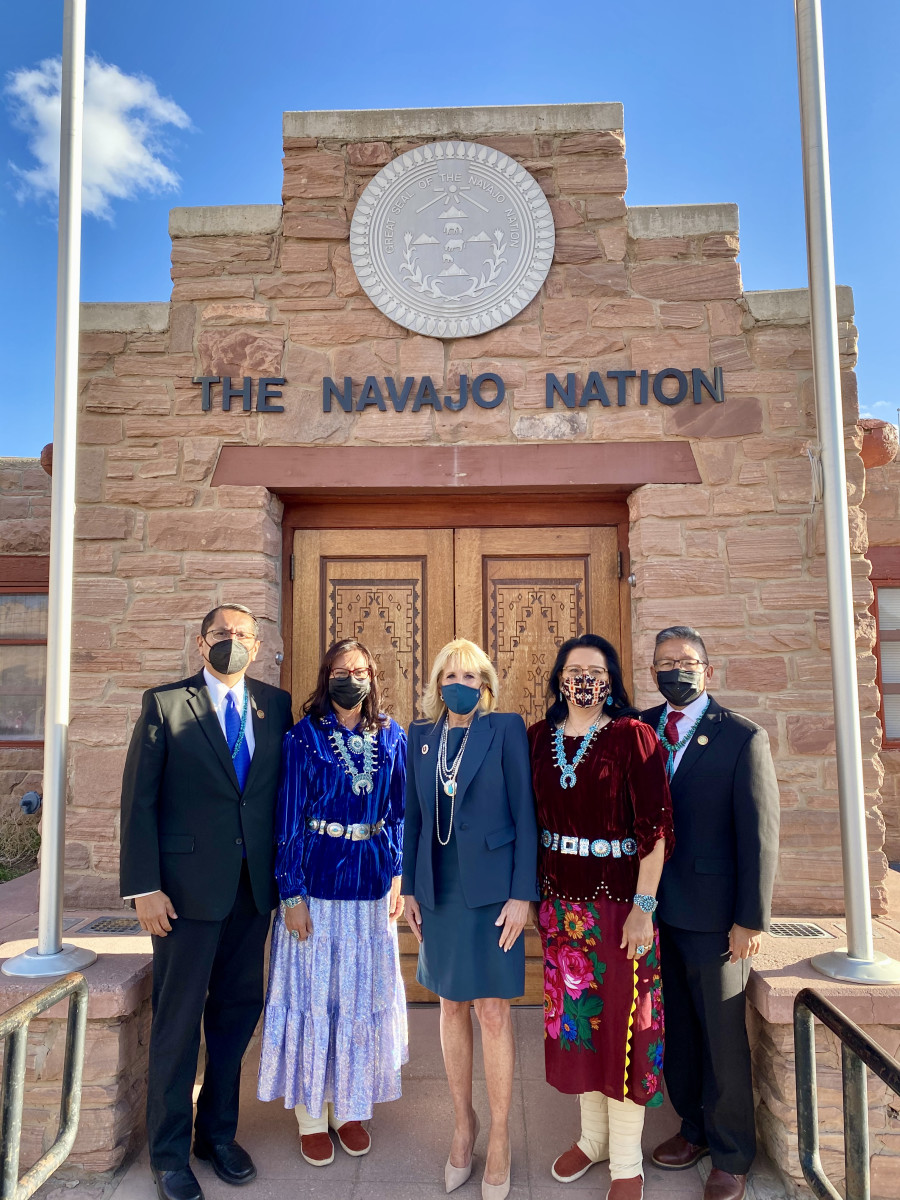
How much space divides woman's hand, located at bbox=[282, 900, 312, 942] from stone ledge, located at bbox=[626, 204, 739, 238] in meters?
3.62

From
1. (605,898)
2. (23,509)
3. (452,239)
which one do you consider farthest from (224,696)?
(23,509)

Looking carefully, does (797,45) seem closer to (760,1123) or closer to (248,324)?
(248,324)

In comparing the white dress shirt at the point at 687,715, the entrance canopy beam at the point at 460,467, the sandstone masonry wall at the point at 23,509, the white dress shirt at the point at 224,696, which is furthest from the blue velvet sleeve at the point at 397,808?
the sandstone masonry wall at the point at 23,509

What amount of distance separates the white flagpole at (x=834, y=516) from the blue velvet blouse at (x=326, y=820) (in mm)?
1715

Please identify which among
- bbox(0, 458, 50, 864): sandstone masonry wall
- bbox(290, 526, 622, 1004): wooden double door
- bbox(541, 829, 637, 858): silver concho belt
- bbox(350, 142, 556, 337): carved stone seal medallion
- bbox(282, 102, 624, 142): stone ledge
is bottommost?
bbox(541, 829, 637, 858): silver concho belt

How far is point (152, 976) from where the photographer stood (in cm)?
318

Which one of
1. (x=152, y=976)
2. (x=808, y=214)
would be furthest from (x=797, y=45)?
(x=152, y=976)

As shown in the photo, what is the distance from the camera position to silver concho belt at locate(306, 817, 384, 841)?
3037 millimetres

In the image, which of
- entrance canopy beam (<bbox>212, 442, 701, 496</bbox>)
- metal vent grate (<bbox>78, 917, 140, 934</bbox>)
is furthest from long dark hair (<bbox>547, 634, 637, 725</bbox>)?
metal vent grate (<bbox>78, 917, 140, 934</bbox>)

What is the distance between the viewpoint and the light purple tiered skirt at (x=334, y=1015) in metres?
3.00

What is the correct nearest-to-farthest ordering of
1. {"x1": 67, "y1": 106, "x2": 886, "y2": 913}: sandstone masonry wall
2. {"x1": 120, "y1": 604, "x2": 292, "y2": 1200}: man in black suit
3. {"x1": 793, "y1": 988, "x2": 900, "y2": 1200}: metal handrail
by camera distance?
{"x1": 793, "y1": 988, "x2": 900, "y2": 1200}: metal handrail
{"x1": 120, "y1": 604, "x2": 292, "y2": 1200}: man in black suit
{"x1": 67, "y1": 106, "x2": 886, "y2": 913}: sandstone masonry wall

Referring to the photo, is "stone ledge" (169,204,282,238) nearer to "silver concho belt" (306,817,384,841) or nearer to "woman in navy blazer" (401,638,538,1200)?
"woman in navy blazer" (401,638,538,1200)

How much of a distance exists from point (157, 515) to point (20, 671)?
331cm

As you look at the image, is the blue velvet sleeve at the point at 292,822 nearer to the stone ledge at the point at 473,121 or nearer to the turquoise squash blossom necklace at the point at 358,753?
the turquoise squash blossom necklace at the point at 358,753
